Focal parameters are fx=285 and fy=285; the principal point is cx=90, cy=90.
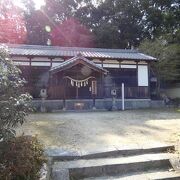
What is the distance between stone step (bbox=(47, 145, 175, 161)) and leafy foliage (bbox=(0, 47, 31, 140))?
1742 mm

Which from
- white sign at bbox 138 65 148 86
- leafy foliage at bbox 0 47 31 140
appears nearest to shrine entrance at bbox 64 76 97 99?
white sign at bbox 138 65 148 86

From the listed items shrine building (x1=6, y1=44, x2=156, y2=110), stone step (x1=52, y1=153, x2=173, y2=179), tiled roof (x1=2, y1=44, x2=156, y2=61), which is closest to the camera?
stone step (x1=52, y1=153, x2=173, y2=179)

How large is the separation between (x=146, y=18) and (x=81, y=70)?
66.9 feet

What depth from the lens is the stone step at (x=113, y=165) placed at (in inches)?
215

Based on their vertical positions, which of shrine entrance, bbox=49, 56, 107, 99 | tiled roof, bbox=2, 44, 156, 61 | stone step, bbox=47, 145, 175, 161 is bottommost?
stone step, bbox=47, 145, 175, 161

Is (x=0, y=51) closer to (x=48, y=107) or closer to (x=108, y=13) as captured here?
(x=48, y=107)

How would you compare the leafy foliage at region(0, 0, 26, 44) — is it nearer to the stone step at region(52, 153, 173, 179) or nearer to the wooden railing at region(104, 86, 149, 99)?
the wooden railing at region(104, 86, 149, 99)

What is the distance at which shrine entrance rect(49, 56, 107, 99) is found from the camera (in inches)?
699

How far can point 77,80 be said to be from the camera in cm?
1806

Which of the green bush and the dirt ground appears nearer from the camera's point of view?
the green bush

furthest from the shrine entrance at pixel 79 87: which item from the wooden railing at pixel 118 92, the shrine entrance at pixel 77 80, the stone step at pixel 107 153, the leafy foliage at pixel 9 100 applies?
the leafy foliage at pixel 9 100

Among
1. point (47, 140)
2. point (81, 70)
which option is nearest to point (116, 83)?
point (81, 70)

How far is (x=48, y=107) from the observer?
1716 cm

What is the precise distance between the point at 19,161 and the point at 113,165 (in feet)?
6.67
